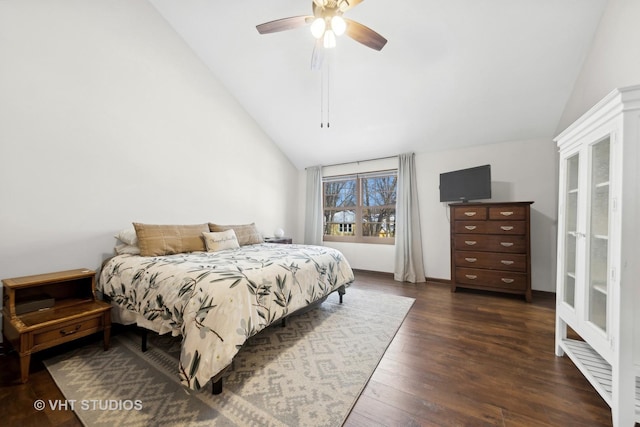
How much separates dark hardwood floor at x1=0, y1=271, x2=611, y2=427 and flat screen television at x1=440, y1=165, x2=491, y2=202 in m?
1.64

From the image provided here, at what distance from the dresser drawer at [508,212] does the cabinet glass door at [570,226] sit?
1.35 meters

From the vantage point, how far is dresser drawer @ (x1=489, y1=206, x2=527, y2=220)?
3002mm

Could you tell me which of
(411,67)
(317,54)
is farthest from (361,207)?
(317,54)

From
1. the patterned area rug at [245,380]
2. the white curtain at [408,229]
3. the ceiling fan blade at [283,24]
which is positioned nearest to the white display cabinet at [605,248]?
the patterned area rug at [245,380]

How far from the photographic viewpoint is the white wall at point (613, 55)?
1829 mm

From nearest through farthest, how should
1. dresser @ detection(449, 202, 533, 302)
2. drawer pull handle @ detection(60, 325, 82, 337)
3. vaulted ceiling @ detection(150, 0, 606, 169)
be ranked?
drawer pull handle @ detection(60, 325, 82, 337), vaulted ceiling @ detection(150, 0, 606, 169), dresser @ detection(449, 202, 533, 302)

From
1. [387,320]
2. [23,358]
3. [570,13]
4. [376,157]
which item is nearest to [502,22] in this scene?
[570,13]

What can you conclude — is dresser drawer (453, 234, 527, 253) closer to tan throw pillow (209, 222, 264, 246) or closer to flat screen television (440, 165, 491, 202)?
flat screen television (440, 165, 491, 202)

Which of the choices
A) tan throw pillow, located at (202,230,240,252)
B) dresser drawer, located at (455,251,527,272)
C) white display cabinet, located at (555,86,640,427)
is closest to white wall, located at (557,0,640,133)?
white display cabinet, located at (555,86,640,427)

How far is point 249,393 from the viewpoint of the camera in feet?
4.66

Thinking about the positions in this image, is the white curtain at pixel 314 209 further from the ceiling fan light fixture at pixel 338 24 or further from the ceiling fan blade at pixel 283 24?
the ceiling fan light fixture at pixel 338 24

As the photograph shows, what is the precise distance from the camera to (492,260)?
10.4 ft

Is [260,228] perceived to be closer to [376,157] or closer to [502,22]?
[376,157]

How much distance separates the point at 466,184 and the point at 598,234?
6.84 ft
